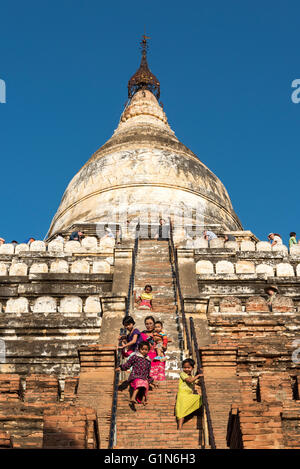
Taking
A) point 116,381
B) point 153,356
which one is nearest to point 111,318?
point 153,356

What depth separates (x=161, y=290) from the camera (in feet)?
43.5

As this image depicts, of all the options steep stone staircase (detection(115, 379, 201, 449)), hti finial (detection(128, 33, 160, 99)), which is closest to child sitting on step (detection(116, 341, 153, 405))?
steep stone staircase (detection(115, 379, 201, 449))

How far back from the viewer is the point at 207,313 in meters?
12.1

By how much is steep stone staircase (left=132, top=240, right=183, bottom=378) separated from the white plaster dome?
7330 millimetres

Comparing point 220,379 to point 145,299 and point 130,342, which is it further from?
point 145,299

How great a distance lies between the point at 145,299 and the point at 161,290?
97 centimetres

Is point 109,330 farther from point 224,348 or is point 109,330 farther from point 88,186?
point 88,186

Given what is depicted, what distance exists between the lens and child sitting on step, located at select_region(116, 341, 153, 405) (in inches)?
342

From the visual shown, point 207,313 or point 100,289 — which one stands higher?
point 100,289

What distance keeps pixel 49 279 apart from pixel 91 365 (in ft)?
18.4

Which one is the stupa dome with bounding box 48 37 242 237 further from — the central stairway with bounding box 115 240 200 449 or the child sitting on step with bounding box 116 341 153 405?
the child sitting on step with bounding box 116 341 153 405
